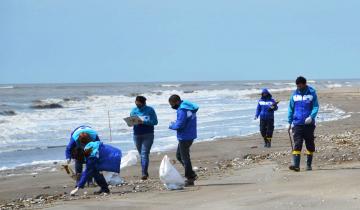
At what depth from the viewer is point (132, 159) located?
40.7ft

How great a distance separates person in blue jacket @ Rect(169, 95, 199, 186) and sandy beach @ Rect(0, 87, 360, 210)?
0.33 meters

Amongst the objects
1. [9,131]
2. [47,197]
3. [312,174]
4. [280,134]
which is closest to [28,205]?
[47,197]

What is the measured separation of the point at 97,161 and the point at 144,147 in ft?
6.19

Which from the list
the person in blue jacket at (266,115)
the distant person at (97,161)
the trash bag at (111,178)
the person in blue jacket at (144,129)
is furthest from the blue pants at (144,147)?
the person in blue jacket at (266,115)

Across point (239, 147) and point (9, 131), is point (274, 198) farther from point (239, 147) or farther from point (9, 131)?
point (9, 131)

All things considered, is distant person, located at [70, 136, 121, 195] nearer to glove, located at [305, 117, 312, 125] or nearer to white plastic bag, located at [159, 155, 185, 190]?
white plastic bag, located at [159, 155, 185, 190]

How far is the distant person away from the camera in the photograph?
32.0 feet

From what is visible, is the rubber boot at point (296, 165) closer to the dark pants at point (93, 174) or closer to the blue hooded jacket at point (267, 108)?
the dark pants at point (93, 174)

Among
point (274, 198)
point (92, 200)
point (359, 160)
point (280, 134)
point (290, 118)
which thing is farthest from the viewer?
point (280, 134)

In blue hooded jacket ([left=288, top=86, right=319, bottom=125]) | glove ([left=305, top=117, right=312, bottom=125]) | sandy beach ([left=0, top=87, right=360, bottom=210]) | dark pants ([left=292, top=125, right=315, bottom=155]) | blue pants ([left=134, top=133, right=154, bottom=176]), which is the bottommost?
sandy beach ([left=0, top=87, right=360, bottom=210])

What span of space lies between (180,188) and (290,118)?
7.92 feet

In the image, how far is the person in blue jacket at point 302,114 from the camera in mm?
10648

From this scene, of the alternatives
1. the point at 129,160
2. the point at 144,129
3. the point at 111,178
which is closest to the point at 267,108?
the point at 129,160

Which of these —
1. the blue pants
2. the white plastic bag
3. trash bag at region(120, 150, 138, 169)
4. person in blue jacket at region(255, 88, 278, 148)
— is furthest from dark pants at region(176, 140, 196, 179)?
person in blue jacket at region(255, 88, 278, 148)
